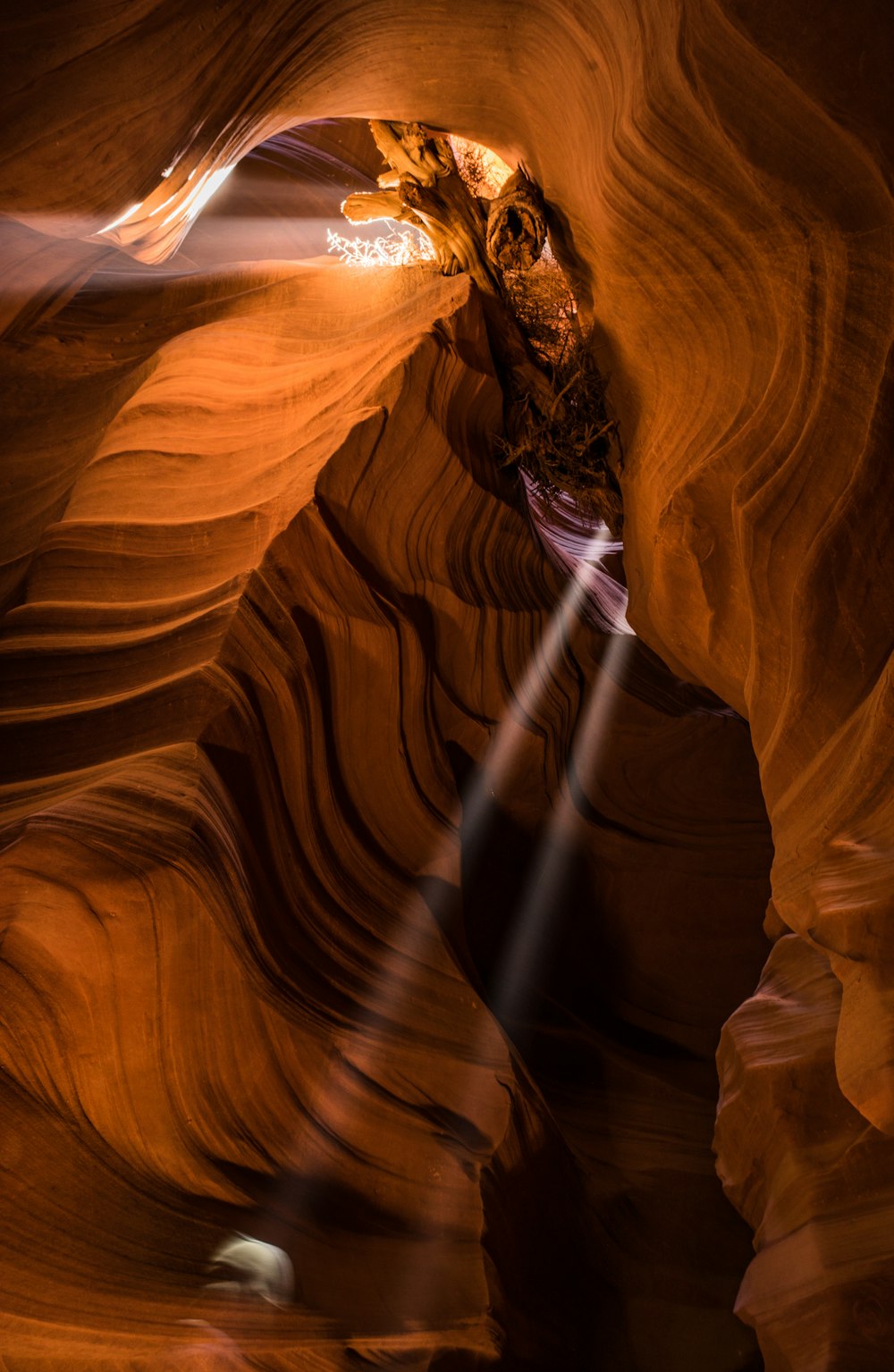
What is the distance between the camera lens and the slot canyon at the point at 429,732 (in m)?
2.84

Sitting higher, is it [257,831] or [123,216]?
[123,216]

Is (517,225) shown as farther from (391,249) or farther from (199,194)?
(199,194)

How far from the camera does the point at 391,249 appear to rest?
4.75 meters

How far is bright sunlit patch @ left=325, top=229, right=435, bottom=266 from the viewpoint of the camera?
4617 millimetres

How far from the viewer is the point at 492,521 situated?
15.2 ft

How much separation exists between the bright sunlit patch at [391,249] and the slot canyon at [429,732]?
163 mm

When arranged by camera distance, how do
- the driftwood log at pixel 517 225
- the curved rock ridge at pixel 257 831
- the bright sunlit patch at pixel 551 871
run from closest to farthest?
the curved rock ridge at pixel 257 831
the driftwood log at pixel 517 225
the bright sunlit patch at pixel 551 871

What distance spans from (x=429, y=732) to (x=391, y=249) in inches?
90.1

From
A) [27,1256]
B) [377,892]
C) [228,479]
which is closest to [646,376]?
[228,479]

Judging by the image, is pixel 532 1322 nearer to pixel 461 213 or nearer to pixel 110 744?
→ pixel 110 744

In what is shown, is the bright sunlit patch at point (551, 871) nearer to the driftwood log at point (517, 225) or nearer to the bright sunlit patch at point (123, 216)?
the driftwood log at point (517, 225)

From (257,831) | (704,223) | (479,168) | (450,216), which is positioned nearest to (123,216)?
(450,216)

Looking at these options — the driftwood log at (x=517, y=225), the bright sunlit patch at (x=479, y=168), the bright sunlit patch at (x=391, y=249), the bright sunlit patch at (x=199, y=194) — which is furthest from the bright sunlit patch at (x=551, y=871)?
the bright sunlit patch at (x=199, y=194)

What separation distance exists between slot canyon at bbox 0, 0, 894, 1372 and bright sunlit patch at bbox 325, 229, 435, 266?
16 cm
